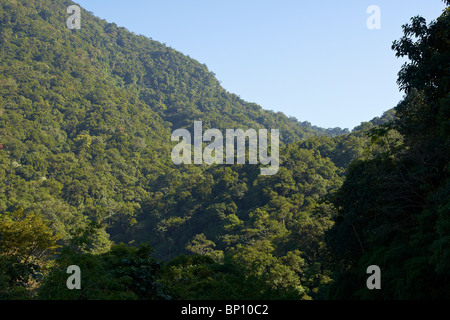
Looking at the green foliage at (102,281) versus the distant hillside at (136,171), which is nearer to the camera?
the green foliage at (102,281)

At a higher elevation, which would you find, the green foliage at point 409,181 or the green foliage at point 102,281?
the green foliage at point 409,181

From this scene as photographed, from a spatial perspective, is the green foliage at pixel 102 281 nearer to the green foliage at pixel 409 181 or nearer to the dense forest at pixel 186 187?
the dense forest at pixel 186 187

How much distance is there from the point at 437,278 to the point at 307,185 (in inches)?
1455

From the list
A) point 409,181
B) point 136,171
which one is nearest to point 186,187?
point 136,171

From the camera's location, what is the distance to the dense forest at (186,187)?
9727 mm

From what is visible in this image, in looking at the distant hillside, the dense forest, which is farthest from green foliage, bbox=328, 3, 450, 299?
the distant hillside

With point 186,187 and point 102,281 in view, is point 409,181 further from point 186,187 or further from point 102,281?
point 186,187

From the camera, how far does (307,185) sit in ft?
146

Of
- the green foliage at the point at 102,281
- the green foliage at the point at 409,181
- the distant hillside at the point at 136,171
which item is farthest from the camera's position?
the distant hillside at the point at 136,171

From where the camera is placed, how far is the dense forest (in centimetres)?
973

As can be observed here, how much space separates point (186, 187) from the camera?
56.2m

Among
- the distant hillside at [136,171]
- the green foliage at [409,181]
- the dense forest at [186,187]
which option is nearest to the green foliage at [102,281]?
the dense forest at [186,187]

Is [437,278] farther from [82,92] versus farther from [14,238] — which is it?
[82,92]

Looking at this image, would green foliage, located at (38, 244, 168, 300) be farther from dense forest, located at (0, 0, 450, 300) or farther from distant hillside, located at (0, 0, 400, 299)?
distant hillside, located at (0, 0, 400, 299)
